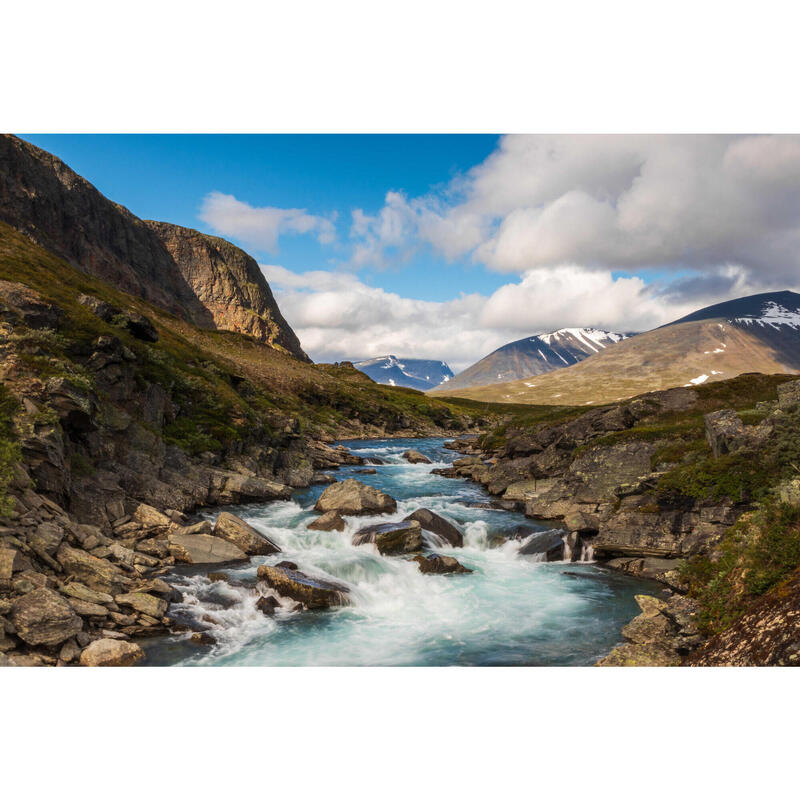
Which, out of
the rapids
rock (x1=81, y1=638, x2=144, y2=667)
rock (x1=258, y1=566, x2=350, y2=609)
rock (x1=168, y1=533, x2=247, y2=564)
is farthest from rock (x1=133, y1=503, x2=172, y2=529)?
rock (x1=81, y1=638, x2=144, y2=667)

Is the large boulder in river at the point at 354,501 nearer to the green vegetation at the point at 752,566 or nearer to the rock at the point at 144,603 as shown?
the rock at the point at 144,603

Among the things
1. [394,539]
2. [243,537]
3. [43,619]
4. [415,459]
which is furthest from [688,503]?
[415,459]

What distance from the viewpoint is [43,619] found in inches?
450

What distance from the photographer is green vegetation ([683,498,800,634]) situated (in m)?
10.4

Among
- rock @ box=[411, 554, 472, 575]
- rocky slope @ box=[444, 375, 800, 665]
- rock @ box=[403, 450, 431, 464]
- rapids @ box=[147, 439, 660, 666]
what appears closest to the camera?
rocky slope @ box=[444, 375, 800, 665]

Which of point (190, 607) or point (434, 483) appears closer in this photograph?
point (190, 607)

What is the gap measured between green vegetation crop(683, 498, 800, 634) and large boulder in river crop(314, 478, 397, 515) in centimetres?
1874

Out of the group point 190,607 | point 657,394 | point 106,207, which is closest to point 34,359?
point 190,607

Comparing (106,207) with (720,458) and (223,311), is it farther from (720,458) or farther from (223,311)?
(720,458)

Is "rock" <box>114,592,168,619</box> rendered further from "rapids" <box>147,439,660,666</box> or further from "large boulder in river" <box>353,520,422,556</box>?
"large boulder in river" <box>353,520,422,556</box>

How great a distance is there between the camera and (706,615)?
1198 centimetres

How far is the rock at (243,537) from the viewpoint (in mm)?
21078

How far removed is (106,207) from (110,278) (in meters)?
32.3

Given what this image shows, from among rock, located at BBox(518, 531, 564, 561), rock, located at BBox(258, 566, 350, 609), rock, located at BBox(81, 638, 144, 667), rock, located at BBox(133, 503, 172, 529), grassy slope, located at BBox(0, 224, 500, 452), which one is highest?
grassy slope, located at BBox(0, 224, 500, 452)
